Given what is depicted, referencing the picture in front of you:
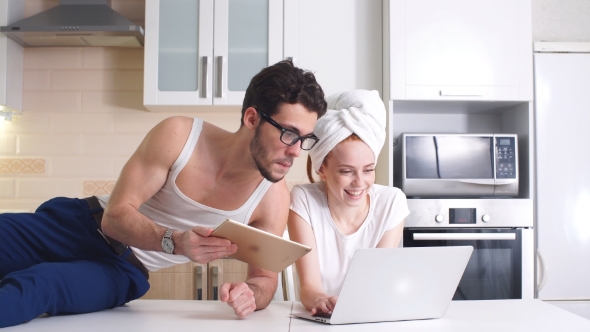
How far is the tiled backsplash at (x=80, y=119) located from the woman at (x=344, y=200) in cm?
128

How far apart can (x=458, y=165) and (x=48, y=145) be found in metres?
2.13

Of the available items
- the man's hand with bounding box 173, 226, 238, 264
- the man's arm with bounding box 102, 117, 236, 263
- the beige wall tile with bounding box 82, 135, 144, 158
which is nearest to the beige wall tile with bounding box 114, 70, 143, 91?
the beige wall tile with bounding box 82, 135, 144, 158

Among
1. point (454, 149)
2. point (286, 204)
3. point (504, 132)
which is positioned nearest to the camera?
point (286, 204)

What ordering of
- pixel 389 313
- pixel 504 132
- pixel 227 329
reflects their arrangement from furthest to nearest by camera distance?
1. pixel 504 132
2. pixel 389 313
3. pixel 227 329

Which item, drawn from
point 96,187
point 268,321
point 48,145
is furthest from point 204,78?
point 268,321

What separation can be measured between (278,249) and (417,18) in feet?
6.47

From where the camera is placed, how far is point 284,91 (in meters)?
1.69

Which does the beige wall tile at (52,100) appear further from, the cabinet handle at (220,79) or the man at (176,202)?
the man at (176,202)

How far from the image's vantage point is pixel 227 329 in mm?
1234

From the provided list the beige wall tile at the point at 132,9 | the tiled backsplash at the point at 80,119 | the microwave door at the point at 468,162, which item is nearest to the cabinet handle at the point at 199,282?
the tiled backsplash at the point at 80,119

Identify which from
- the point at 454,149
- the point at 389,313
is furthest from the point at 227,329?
the point at 454,149

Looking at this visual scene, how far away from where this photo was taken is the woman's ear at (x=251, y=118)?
1750 mm

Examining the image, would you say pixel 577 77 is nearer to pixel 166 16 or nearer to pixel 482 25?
pixel 482 25

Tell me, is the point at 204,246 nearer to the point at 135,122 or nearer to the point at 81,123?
the point at 135,122
